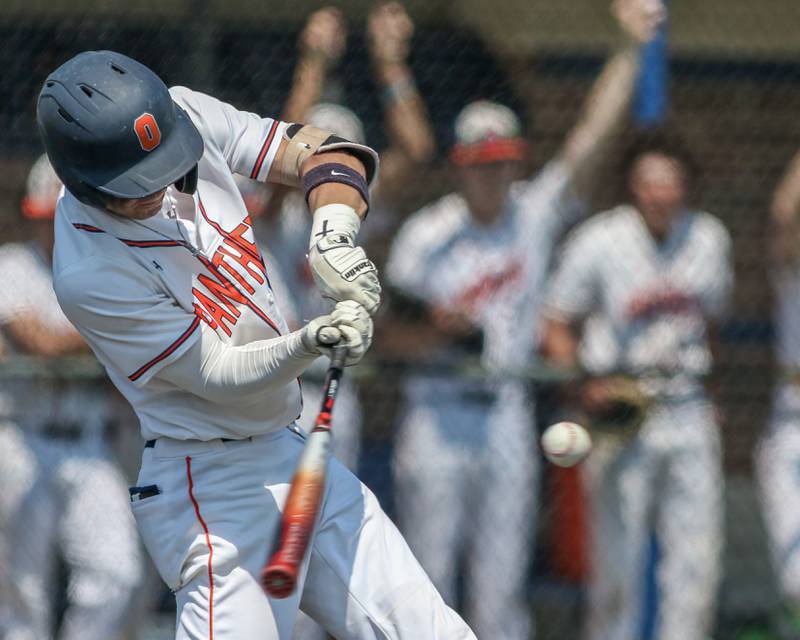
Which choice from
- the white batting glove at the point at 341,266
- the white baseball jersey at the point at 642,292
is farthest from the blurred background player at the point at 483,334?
the white batting glove at the point at 341,266

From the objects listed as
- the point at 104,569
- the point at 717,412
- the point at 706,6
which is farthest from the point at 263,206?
the point at 706,6

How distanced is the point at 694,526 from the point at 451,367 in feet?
3.16

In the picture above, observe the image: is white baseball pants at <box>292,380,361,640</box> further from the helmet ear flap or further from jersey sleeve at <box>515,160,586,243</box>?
the helmet ear flap

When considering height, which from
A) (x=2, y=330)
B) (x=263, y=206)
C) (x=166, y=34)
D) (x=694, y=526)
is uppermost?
(x=166, y=34)

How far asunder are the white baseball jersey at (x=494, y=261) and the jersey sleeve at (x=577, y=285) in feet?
0.26

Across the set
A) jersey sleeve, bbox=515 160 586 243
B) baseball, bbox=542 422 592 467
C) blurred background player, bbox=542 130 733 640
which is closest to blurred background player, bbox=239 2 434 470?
jersey sleeve, bbox=515 160 586 243

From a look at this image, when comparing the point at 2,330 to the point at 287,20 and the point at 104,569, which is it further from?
the point at 287,20

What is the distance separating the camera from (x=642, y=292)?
4.58 m

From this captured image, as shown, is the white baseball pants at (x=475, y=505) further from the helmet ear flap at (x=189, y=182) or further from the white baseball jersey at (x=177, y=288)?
the helmet ear flap at (x=189, y=182)

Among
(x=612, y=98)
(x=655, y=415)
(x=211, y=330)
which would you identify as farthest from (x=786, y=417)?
(x=211, y=330)

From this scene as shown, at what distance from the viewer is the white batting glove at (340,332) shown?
255 centimetres

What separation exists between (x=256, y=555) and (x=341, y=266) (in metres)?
0.65

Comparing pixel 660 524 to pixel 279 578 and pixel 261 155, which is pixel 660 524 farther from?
pixel 279 578

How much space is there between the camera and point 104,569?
4367 millimetres
